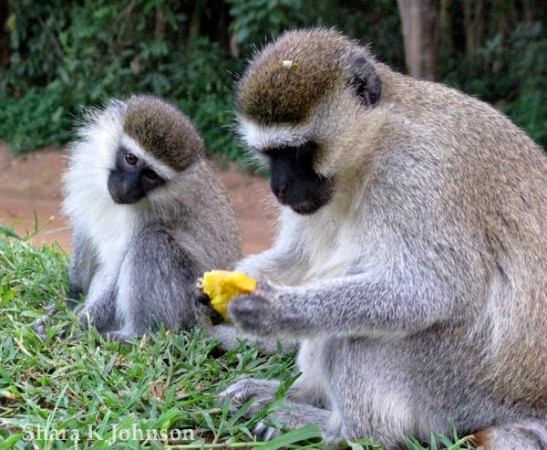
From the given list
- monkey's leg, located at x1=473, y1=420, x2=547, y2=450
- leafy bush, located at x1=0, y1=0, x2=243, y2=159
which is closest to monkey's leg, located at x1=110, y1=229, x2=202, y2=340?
monkey's leg, located at x1=473, y1=420, x2=547, y2=450

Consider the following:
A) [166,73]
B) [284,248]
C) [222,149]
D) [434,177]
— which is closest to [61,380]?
[284,248]

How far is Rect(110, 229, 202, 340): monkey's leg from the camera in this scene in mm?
4715

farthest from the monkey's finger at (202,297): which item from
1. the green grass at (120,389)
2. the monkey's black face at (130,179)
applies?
the monkey's black face at (130,179)

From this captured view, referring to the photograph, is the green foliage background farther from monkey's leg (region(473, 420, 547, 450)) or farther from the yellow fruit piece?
monkey's leg (region(473, 420, 547, 450))

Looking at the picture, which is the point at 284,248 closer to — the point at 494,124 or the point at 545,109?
the point at 494,124

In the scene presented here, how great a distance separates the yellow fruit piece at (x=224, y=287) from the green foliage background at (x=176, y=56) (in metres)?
8.54

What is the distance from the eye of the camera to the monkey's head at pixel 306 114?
3.52 m

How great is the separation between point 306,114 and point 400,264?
777mm

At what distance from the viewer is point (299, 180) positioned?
358 cm

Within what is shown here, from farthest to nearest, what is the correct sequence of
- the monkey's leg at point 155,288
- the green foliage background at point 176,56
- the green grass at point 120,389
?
1. the green foliage background at point 176,56
2. the monkey's leg at point 155,288
3. the green grass at point 120,389

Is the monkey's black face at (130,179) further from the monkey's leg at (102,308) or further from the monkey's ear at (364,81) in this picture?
the monkey's ear at (364,81)

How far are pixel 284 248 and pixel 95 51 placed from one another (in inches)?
377

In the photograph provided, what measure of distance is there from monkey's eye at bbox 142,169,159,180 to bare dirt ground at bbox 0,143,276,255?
4.89 meters

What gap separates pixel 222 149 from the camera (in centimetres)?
1216
